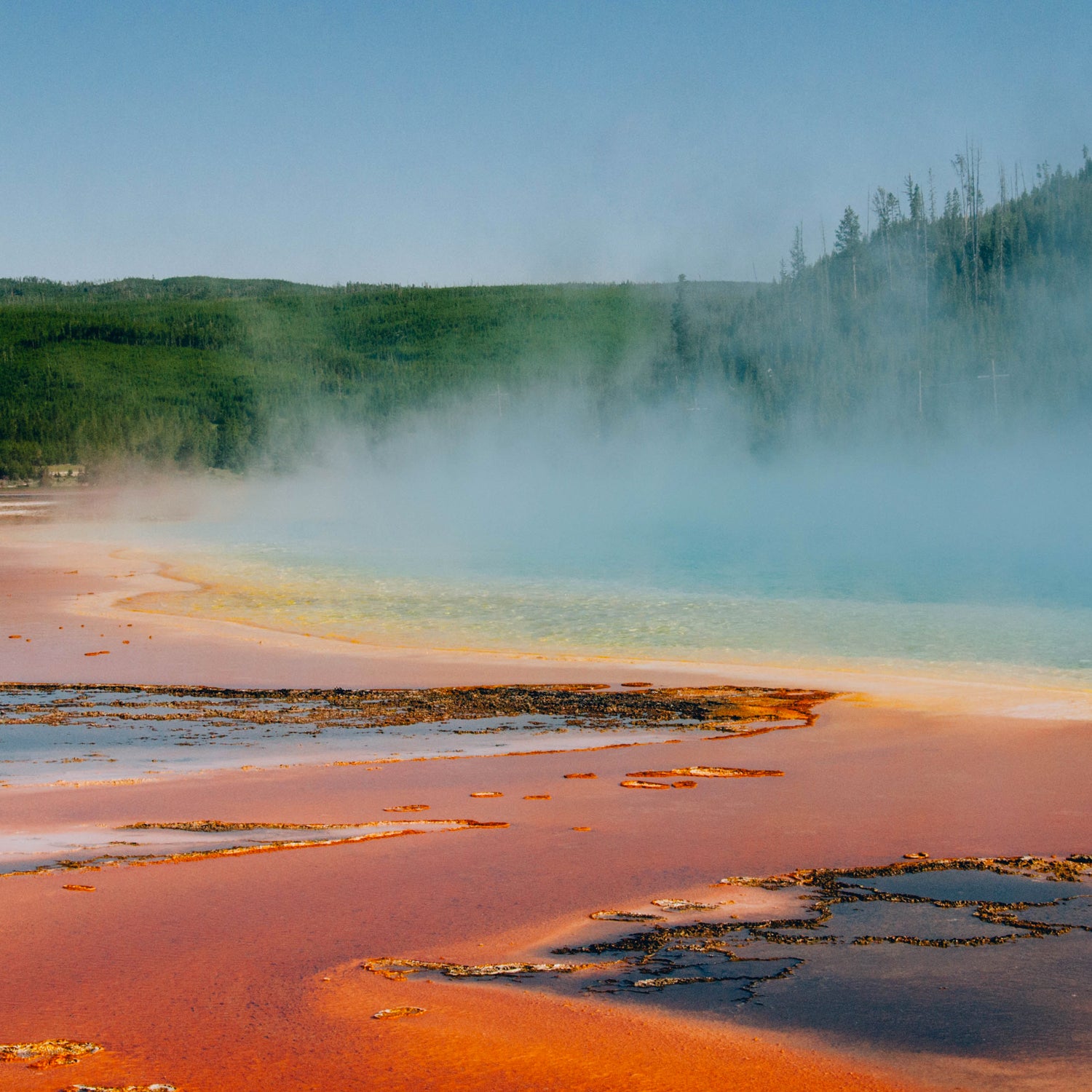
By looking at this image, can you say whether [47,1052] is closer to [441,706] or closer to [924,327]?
[441,706]

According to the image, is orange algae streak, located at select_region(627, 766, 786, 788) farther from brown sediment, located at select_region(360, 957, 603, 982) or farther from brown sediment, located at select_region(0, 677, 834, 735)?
brown sediment, located at select_region(360, 957, 603, 982)

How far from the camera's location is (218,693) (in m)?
12.9

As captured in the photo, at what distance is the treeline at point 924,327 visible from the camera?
311ft

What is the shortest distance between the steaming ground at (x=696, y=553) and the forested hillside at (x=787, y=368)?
486 centimetres

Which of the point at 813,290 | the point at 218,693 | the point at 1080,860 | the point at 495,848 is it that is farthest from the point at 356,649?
the point at 813,290

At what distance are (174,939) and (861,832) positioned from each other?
3807 mm

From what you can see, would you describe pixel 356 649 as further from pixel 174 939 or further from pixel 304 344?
pixel 304 344

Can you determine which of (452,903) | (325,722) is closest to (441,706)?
(325,722)

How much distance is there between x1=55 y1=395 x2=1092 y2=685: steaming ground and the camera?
18359mm

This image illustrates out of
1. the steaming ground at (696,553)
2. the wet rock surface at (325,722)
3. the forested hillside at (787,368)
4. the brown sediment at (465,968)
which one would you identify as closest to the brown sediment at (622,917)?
the brown sediment at (465,968)

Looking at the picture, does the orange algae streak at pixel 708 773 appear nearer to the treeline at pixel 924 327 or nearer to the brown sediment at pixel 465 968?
the brown sediment at pixel 465 968

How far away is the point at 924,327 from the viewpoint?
10369 centimetres

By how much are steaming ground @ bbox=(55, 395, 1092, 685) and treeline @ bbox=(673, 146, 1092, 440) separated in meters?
3.58

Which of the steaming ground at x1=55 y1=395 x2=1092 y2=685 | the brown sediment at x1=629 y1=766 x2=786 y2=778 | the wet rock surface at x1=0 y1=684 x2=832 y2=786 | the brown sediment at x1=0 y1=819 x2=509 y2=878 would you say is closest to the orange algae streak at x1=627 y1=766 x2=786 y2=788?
the brown sediment at x1=629 y1=766 x2=786 y2=778
